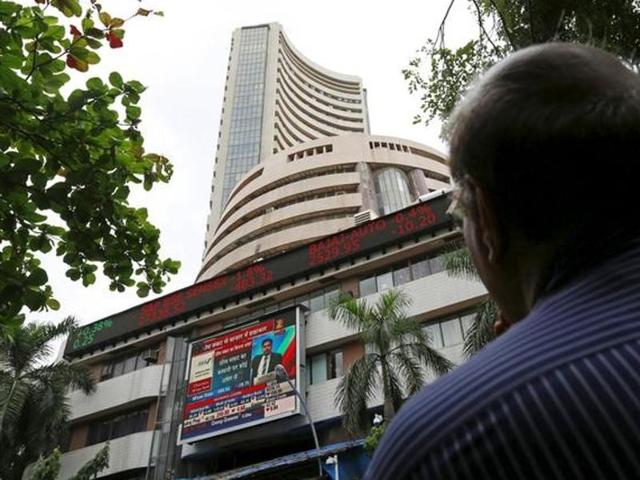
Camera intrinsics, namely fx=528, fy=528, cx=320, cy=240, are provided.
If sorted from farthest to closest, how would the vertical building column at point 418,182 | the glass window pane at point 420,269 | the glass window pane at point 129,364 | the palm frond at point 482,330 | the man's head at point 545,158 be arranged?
the vertical building column at point 418,182 → the glass window pane at point 129,364 → the glass window pane at point 420,269 → the palm frond at point 482,330 → the man's head at point 545,158

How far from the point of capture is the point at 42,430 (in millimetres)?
20625

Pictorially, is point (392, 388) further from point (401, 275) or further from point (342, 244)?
point (342, 244)

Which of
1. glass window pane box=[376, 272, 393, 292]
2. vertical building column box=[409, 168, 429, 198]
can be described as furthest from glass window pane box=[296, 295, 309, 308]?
vertical building column box=[409, 168, 429, 198]

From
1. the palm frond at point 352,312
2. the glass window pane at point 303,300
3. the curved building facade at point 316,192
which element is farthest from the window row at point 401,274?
the curved building facade at point 316,192

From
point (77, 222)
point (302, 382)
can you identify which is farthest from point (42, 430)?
point (77, 222)

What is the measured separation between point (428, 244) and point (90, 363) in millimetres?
18534

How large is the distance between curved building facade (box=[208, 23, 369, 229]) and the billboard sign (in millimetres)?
47943

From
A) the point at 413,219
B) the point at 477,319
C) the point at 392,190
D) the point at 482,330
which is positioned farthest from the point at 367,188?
the point at 482,330

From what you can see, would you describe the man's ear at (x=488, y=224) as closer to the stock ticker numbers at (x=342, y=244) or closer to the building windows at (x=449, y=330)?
the building windows at (x=449, y=330)

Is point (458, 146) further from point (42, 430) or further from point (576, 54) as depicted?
point (42, 430)

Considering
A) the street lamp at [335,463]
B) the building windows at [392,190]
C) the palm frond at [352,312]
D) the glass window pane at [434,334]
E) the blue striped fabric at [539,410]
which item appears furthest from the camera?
the building windows at [392,190]

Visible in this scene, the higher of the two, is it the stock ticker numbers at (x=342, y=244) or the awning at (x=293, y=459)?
the stock ticker numbers at (x=342, y=244)

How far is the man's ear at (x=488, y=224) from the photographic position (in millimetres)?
998

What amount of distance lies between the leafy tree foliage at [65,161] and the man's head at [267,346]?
55.6ft
